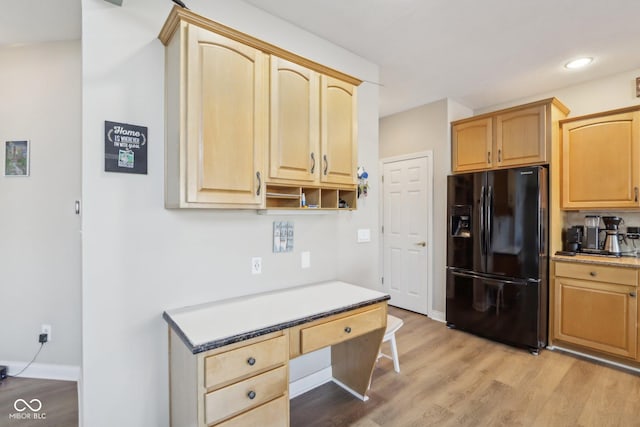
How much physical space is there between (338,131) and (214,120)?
0.88 m

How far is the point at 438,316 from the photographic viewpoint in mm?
3805

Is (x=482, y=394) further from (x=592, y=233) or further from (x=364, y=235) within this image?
(x=592, y=233)

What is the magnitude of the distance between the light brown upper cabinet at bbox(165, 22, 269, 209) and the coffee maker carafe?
336 centimetres

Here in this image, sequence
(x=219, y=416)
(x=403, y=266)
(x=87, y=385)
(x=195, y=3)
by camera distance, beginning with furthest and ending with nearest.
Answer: (x=403, y=266) < (x=195, y=3) < (x=87, y=385) < (x=219, y=416)

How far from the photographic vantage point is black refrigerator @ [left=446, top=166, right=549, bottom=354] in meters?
2.93

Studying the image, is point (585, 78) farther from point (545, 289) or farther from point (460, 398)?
point (460, 398)

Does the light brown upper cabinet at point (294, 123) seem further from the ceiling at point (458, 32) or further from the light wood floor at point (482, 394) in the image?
the light wood floor at point (482, 394)

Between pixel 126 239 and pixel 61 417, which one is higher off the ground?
pixel 126 239

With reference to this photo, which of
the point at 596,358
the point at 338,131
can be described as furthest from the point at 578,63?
the point at 596,358

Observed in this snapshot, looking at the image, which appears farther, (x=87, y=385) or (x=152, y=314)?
(x=152, y=314)

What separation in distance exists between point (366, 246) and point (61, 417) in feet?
8.00

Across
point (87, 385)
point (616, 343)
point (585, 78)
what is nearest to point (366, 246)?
point (87, 385)

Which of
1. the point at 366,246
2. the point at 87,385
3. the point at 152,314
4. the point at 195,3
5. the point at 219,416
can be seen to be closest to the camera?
the point at 219,416

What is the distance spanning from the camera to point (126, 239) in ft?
5.30
